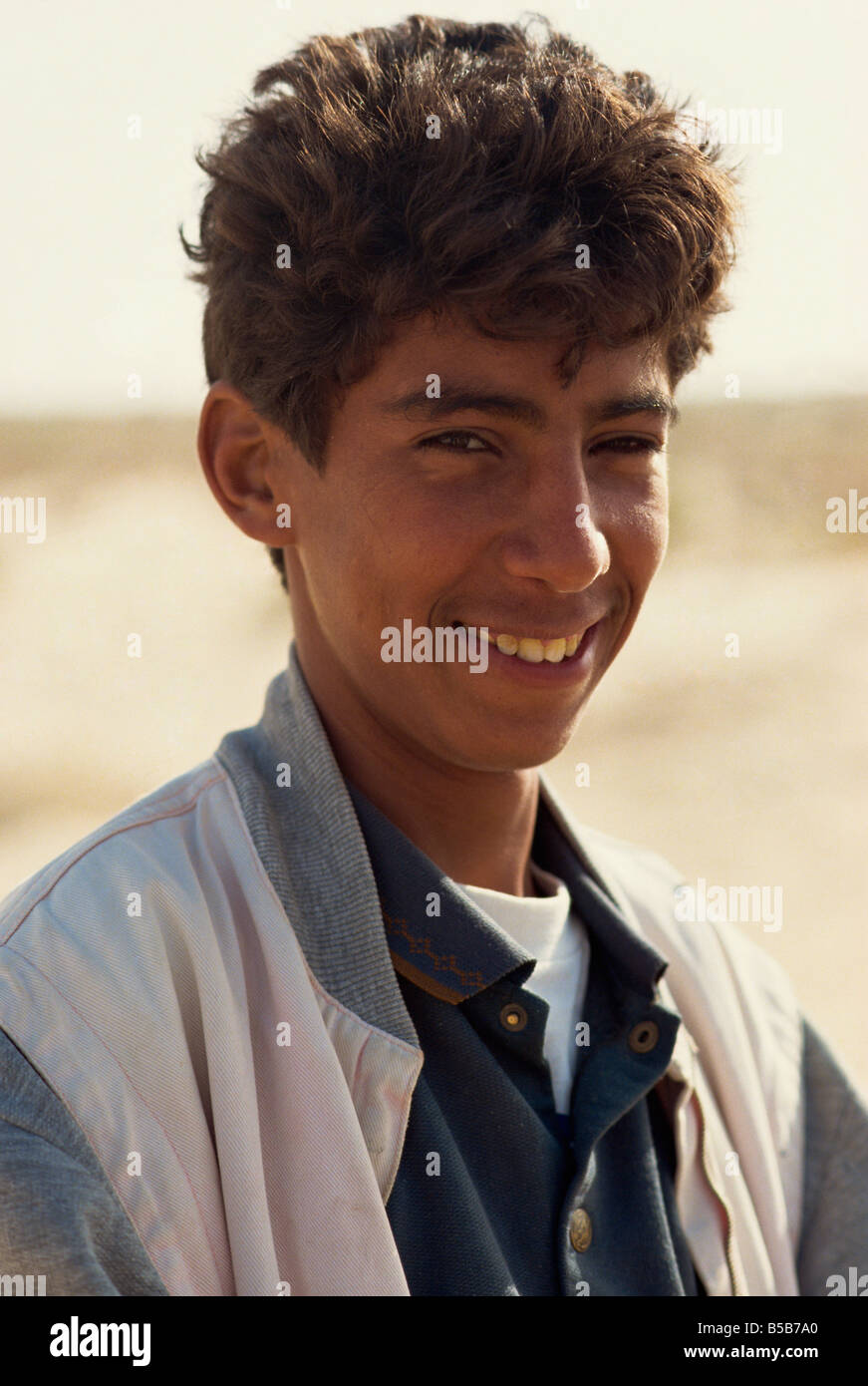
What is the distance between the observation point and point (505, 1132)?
1.80 m

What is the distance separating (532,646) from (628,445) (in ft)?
1.03

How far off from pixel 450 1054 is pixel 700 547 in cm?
1642

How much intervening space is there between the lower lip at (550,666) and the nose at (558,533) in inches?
5.0

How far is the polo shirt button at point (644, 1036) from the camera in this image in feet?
6.44

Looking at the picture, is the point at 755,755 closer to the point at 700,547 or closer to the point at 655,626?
the point at 655,626

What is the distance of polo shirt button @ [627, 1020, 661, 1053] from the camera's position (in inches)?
77.3

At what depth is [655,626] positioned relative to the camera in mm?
14922

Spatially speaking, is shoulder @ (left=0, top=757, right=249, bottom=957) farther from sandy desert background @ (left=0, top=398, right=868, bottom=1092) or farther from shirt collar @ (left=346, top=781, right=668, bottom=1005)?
sandy desert background @ (left=0, top=398, right=868, bottom=1092)

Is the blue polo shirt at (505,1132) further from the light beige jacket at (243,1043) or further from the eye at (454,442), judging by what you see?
the eye at (454,442)

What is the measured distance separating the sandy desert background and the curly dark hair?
225 inches

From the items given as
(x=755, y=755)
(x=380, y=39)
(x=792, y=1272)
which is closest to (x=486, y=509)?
(x=380, y=39)

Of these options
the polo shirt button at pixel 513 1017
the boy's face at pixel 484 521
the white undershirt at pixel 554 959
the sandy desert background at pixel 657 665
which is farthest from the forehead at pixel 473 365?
the sandy desert background at pixel 657 665

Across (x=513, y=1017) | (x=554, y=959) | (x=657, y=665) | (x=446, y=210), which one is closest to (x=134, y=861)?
(x=513, y=1017)

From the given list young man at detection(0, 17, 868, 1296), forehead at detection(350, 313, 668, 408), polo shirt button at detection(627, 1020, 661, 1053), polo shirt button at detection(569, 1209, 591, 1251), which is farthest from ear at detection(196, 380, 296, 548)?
polo shirt button at detection(569, 1209, 591, 1251)
